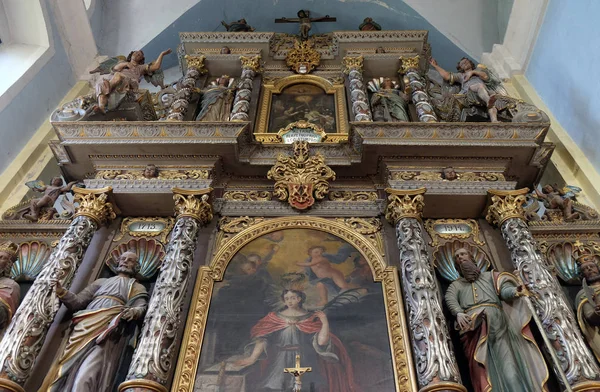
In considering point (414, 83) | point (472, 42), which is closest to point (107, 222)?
point (414, 83)

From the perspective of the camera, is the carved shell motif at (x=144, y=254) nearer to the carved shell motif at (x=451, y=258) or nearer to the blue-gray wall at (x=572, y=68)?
the carved shell motif at (x=451, y=258)

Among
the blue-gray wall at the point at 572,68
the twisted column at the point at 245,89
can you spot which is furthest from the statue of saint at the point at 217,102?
the blue-gray wall at the point at 572,68

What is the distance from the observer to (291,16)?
1354 cm

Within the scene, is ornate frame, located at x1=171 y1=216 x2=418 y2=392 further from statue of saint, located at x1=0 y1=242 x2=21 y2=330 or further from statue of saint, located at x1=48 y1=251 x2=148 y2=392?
statue of saint, located at x1=0 y1=242 x2=21 y2=330

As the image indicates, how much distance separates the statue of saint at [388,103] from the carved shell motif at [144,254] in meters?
4.43

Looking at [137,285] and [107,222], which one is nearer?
[137,285]

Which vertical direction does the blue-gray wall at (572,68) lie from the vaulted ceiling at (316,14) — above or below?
below

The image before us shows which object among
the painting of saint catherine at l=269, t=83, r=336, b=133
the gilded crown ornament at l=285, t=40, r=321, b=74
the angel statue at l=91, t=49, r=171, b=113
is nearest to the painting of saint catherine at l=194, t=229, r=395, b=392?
the painting of saint catherine at l=269, t=83, r=336, b=133

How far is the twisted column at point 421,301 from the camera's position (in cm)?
495

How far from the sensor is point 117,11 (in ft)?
43.1

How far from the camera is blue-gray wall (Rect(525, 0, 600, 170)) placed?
28.4 ft

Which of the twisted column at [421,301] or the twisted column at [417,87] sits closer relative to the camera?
the twisted column at [421,301]

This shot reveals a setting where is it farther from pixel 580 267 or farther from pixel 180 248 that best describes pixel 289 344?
pixel 580 267

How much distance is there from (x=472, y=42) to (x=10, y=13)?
32.6 feet
